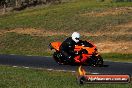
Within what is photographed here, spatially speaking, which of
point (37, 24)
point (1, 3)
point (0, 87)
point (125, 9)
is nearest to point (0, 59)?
point (0, 87)

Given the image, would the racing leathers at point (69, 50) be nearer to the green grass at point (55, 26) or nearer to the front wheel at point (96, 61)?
the front wheel at point (96, 61)

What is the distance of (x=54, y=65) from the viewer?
86.9ft

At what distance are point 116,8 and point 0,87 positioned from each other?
141 ft

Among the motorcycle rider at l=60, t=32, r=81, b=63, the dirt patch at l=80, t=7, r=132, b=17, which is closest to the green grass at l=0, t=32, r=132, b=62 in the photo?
the motorcycle rider at l=60, t=32, r=81, b=63

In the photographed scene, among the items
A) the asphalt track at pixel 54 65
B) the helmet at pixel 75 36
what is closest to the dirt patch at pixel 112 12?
the asphalt track at pixel 54 65

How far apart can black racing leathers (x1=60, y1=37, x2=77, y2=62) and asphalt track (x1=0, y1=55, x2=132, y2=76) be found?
794 mm

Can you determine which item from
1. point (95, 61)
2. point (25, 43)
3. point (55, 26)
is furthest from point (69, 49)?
point (55, 26)

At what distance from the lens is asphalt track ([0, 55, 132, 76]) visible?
24578 millimetres

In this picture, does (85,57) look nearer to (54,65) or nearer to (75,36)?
(75,36)

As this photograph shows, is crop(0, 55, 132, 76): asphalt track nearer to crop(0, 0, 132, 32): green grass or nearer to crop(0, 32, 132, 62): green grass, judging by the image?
crop(0, 32, 132, 62): green grass

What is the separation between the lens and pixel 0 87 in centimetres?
1577

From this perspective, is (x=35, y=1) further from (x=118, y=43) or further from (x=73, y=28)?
(x=118, y=43)

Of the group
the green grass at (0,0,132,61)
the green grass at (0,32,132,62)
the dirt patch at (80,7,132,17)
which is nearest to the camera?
the green grass at (0,32,132,62)

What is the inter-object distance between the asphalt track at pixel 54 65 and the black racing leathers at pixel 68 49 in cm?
79
